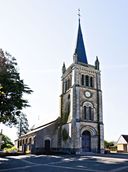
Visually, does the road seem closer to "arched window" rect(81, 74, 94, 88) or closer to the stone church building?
the stone church building

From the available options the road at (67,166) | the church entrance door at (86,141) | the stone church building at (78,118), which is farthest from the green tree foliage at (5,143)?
the road at (67,166)

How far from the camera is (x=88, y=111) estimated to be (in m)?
37.6

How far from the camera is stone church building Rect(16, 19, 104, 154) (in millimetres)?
35531

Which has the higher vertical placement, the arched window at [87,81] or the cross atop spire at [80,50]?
the cross atop spire at [80,50]

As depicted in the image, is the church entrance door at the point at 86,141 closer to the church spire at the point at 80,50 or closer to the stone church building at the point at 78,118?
the stone church building at the point at 78,118

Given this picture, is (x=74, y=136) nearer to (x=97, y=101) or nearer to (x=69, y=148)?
(x=69, y=148)

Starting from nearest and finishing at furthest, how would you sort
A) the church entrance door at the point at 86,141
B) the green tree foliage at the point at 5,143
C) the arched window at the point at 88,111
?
the church entrance door at the point at 86,141 < the arched window at the point at 88,111 < the green tree foliage at the point at 5,143

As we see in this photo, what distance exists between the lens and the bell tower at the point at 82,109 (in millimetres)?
35281

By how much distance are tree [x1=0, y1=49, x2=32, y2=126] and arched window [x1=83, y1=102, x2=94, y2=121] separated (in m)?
Answer: 14.5

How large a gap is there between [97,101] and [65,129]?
7636 millimetres

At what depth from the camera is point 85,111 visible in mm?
37281

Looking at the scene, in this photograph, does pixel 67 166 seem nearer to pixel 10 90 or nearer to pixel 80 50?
pixel 10 90

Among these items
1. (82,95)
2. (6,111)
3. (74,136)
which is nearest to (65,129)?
(74,136)

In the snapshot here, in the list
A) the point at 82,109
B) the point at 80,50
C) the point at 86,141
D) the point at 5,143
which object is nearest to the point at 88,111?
the point at 82,109
